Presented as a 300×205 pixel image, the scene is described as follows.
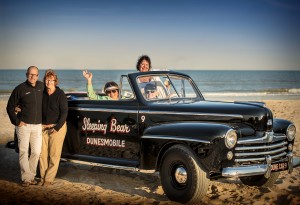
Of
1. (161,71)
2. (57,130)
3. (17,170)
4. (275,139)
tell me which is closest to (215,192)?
(275,139)

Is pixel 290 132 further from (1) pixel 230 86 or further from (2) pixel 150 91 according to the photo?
(1) pixel 230 86

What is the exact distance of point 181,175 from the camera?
584 centimetres

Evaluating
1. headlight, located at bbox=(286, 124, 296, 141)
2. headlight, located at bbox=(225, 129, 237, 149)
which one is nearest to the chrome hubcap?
headlight, located at bbox=(225, 129, 237, 149)

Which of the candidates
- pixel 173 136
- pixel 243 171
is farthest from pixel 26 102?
pixel 243 171

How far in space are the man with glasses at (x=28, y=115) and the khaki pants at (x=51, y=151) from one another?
159mm

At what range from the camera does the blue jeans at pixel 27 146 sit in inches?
277

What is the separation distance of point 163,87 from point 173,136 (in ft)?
4.44

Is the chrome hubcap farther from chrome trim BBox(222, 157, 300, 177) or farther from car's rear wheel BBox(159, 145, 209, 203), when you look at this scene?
chrome trim BBox(222, 157, 300, 177)

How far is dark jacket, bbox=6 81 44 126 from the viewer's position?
6914 mm

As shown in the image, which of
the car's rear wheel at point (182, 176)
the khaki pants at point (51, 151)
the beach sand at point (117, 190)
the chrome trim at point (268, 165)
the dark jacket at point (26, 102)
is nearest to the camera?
the car's rear wheel at point (182, 176)

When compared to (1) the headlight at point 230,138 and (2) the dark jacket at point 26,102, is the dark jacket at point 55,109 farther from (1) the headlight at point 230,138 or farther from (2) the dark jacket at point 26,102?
(1) the headlight at point 230,138

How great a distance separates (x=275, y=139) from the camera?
626 cm

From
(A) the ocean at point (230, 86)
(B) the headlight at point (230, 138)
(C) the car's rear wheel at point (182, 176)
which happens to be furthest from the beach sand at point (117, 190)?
(A) the ocean at point (230, 86)

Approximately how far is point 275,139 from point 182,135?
1475 millimetres
